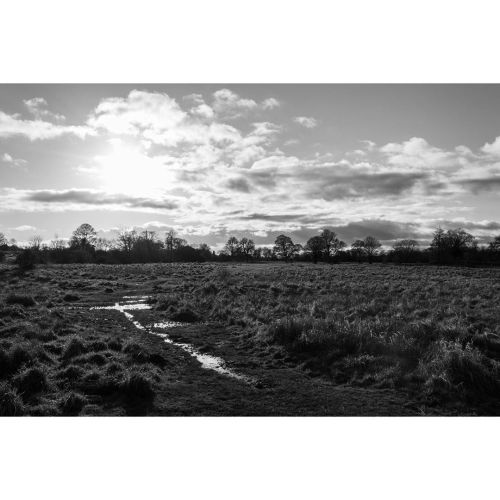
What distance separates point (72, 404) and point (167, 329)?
332 inches

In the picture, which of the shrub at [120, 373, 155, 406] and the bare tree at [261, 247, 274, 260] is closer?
the shrub at [120, 373, 155, 406]

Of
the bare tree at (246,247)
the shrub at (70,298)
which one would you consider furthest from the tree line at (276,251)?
the shrub at (70,298)

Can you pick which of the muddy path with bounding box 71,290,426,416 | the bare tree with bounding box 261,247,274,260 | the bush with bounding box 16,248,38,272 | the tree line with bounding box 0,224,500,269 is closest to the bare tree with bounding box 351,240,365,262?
the tree line with bounding box 0,224,500,269

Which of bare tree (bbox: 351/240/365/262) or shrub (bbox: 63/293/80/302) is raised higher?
bare tree (bbox: 351/240/365/262)

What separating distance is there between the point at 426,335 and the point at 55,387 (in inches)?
424

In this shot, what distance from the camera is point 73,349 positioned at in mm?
11516

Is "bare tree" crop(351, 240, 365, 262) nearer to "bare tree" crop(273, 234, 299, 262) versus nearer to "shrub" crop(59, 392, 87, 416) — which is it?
"bare tree" crop(273, 234, 299, 262)

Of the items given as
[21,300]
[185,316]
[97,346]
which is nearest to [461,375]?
[97,346]

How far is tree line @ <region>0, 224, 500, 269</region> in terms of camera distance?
80562 millimetres

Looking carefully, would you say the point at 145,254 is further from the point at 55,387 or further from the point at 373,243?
the point at 55,387

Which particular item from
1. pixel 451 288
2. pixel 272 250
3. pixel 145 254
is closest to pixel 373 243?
pixel 272 250

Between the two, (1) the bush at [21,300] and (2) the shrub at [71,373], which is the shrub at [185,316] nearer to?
(2) the shrub at [71,373]

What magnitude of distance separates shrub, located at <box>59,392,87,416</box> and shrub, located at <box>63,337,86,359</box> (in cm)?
357

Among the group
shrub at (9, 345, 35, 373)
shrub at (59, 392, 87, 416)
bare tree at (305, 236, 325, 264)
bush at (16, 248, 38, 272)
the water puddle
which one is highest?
bare tree at (305, 236, 325, 264)
